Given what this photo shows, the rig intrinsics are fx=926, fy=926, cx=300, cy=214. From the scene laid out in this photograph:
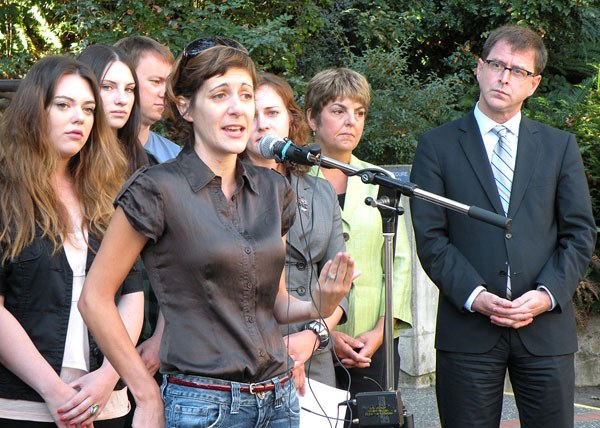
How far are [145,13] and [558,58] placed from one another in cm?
472

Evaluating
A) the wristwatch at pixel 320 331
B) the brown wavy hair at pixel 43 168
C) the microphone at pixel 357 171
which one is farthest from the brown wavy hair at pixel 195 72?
the wristwatch at pixel 320 331

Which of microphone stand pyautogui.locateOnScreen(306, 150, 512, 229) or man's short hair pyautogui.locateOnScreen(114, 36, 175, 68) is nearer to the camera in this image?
microphone stand pyautogui.locateOnScreen(306, 150, 512, 229)

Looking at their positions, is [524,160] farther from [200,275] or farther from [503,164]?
[200,275]

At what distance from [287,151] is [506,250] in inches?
66.8

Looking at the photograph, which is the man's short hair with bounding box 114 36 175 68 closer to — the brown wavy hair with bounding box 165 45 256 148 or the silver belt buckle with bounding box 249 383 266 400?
the brown wavy hair with bounding box 165 45 256 148

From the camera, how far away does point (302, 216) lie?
440 centimetres

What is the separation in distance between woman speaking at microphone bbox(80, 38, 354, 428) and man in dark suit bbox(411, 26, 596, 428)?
178 centimetres

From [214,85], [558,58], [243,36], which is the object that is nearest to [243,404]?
[214,85]

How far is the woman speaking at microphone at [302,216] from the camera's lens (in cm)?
430

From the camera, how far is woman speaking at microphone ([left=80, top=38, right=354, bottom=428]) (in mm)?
2865

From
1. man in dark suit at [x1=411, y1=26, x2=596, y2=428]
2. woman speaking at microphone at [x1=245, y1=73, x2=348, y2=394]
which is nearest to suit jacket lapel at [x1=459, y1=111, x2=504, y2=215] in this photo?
man in dark suit at [x1=411, y1=26, x2=596, y2=428]

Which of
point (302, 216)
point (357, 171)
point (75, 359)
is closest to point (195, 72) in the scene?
point (357, 171)

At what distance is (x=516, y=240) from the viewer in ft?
15.1

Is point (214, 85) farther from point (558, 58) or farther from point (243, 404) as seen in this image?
point (558, 58)
